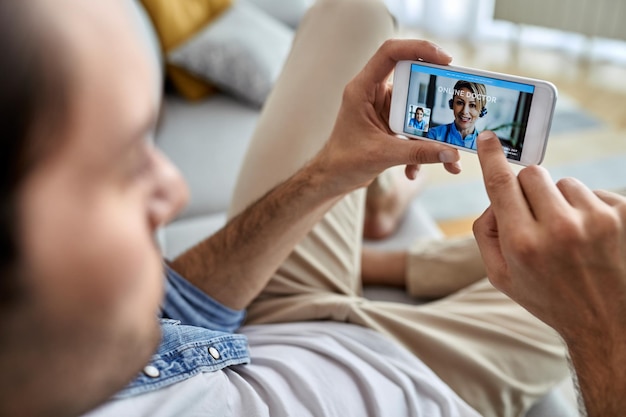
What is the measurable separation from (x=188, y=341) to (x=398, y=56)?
450 mm

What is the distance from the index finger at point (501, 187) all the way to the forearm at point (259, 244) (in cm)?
27

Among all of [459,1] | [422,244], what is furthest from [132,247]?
[459,1]

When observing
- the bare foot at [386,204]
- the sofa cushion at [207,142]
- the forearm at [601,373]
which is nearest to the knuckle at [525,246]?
the forearm at [601,373]

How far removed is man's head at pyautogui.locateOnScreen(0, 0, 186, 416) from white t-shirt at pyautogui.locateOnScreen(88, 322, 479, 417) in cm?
18

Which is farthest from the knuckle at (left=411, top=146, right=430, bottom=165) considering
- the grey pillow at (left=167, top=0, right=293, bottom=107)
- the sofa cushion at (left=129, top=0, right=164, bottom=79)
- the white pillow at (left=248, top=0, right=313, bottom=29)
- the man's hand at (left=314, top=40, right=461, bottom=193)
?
the white pillow at (left=248, top=0, right=313, bottom=29)

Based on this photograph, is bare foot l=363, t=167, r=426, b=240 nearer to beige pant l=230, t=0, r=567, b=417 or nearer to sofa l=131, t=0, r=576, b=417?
sofa l=131, t=0, r=576, b=417

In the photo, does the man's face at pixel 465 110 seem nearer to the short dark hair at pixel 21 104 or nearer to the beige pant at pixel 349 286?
the beige pant at pixel 349 286

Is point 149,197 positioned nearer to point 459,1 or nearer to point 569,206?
point 569,206

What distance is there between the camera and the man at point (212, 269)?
13.9 inches

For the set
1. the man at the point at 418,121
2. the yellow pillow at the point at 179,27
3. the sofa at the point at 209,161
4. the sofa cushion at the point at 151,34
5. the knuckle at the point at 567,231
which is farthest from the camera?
the yellow pillow at the point at 179,27

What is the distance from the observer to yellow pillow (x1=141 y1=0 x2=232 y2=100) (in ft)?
5.96

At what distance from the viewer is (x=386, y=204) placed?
1275 mm

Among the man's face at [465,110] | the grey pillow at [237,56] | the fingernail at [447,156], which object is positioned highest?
the man's face at [465,110]

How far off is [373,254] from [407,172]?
38cm
